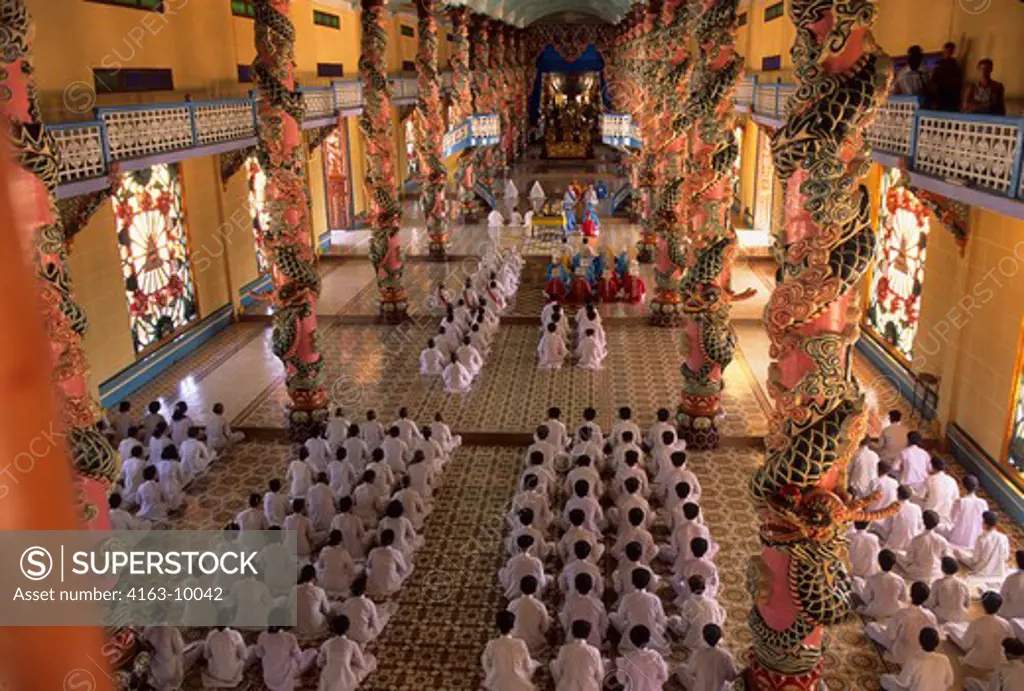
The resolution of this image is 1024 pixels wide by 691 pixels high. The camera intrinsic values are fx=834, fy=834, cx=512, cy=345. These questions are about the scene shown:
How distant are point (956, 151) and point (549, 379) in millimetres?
7238

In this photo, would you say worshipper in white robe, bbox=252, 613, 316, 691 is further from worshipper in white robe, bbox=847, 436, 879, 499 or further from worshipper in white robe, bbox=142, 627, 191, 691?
worshipper in white robe, bbox=847, 436, 879, 499

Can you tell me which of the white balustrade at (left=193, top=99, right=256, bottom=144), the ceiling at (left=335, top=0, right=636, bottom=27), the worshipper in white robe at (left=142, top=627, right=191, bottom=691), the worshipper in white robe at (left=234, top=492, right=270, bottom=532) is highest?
the ceiling at (left=335, top=0, right=636, bottom=27)

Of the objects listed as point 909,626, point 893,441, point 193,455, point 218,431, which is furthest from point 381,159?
point 909,626

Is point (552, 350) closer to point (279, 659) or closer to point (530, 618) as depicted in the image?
point (530, 618)

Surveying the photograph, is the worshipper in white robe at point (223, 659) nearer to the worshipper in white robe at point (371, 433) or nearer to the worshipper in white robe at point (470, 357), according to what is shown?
the worshipper in white robe at point (371, 433)

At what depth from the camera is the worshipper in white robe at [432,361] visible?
14.5 m

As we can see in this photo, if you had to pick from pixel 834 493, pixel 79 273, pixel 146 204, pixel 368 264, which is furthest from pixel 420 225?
pixel 834 493

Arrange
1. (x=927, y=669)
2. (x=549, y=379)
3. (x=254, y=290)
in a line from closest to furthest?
(x=927, y=669) → (x=549, y=379) → (x=254, y=290)

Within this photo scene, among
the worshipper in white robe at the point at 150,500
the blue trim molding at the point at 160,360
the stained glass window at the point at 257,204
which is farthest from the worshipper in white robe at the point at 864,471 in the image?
the stained glass window at the point at 257,204

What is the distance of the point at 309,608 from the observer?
814 cm

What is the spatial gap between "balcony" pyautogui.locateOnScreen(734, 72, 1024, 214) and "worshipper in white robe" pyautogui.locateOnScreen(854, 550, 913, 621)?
362 centimetres

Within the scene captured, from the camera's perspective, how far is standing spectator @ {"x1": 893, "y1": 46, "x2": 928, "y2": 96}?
11.3 m

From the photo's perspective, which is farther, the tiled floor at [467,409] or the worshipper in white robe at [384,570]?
the worshipper in white robe at [384,570]

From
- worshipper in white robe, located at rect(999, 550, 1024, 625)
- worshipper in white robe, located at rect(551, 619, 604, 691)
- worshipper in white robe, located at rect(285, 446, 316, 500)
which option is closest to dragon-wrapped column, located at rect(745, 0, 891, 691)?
worshipper in white robe, located at rect(551, 619, 604, 691)
